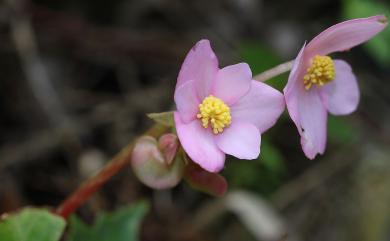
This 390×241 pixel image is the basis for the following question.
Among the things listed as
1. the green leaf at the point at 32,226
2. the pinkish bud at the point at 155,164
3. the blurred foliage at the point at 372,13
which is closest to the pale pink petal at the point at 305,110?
the pinkish bud at the point at 155,164

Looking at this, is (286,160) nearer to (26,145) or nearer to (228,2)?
(228,2)

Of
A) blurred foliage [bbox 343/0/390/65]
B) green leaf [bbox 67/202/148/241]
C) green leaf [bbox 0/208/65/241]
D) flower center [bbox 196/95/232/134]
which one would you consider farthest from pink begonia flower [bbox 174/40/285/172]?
blurred foliage [bbox 343/0/390/65]

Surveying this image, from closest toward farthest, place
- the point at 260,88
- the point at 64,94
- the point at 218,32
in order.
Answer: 1. the point at 260,88
2. the point at 64,94
3. the point at 218,32

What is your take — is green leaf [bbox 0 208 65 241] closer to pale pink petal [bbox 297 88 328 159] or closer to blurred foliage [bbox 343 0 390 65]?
pale pink petal [bbox 297 88 328 159]

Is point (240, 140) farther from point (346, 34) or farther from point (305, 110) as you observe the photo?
point (346, 34)

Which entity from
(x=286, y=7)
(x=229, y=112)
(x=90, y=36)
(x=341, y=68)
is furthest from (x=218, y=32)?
(x=229, y=112)

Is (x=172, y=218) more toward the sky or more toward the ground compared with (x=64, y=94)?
more toward the ground
